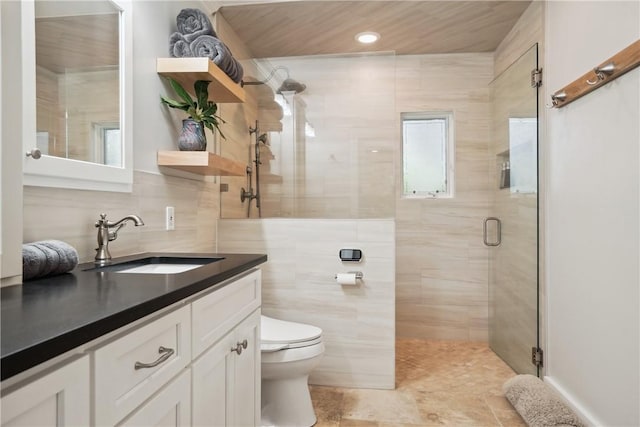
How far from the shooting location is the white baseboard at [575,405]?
6.08 feet

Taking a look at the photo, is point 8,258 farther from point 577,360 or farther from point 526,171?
point 526,171

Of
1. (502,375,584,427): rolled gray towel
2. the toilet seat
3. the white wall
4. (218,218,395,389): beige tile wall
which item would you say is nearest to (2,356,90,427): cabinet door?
the toilet seat

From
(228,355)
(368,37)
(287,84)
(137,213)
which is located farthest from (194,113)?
(368,37)

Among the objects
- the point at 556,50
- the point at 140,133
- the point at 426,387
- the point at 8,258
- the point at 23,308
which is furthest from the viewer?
the point at 426,387

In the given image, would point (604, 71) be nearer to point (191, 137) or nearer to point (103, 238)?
point (191, 137)

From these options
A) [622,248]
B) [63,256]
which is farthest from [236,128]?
[622,248]

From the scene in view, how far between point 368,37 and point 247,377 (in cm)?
258

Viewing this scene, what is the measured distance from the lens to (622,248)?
163 centimetres

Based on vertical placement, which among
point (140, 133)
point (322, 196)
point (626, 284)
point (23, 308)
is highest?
point (140, 133)

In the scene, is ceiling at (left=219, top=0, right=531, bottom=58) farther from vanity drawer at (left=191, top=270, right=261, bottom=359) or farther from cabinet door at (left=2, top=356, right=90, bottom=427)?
cabinet door at (left=2, top=356, right=90, bottom=427)

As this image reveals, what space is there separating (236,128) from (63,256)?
181 cm

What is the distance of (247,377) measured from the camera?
1473 millimetres

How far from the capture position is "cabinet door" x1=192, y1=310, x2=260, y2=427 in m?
1.08

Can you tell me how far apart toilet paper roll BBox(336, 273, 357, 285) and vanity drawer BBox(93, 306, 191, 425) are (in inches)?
59.1
